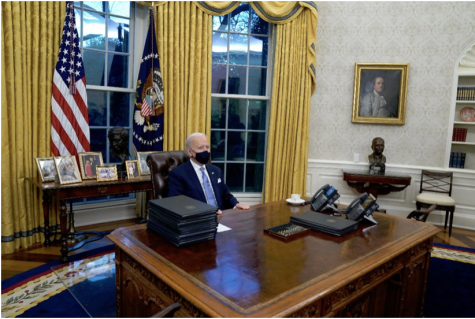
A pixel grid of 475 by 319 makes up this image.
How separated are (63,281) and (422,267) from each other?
2.66 m

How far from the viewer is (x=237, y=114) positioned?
4863 mm

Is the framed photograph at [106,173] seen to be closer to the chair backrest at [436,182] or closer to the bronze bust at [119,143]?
the bronze bust at [119,143]

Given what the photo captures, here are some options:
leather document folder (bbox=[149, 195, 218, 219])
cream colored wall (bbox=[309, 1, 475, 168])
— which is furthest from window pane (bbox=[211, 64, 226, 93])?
leather document folder (bbox=[149, 195, 218, 219])

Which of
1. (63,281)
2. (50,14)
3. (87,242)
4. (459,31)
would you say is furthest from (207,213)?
(459,31)

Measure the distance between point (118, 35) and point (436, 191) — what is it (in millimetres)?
4678

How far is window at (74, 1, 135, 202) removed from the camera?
394cm

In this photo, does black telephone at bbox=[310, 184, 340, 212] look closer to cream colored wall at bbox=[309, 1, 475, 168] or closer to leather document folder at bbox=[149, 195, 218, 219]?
leather document folder at bbox=[149, 195, 218, 219]

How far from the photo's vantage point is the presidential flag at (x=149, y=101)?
404 centimetres

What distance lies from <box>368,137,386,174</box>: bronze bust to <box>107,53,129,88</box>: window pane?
11.3 ft

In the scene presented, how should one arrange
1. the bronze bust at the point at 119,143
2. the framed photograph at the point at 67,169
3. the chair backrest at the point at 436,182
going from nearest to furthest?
the framed photograph at the point at 67,169 < the bronze bust at the point at 119,143 < the chair backrest at the point at 436,182

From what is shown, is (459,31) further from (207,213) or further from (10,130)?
A: (10,130)

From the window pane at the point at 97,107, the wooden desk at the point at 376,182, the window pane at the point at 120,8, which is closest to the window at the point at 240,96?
the window pane at the point at 120,8

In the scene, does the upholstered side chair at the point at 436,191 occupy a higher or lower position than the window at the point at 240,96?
lower

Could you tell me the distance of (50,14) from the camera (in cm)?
339
